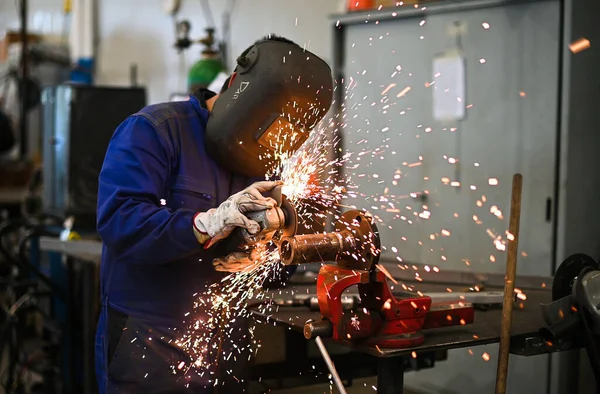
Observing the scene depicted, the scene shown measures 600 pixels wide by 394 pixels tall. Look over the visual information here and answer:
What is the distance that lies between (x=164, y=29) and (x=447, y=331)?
4290mm

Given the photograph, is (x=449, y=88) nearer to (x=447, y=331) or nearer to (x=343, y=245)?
(x=447, y=331)

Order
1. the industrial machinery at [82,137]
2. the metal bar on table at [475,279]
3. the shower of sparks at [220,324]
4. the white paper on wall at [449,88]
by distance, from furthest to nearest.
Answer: the industrial machinery at [82,137] < the white paper on wall at [449,88] < the metal bar on table at [475,279] < the shower of sparks at [220,324]

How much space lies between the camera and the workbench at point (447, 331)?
1.74 metres

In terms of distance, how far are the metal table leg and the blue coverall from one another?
0.48 meters

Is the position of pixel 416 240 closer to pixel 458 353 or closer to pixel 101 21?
pixel 458 353

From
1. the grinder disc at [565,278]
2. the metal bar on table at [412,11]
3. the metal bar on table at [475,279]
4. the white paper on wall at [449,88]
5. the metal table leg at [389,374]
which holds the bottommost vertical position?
the metal table leg at [389,374]

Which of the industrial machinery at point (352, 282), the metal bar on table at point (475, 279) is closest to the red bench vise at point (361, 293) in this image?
the industrial machinery at point (352, 282)

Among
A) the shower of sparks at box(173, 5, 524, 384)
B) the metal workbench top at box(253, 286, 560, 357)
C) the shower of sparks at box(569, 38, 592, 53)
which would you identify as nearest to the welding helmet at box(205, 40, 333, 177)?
the metal workbench top at box(253, 286, 560, 357)

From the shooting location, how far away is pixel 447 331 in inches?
74.3

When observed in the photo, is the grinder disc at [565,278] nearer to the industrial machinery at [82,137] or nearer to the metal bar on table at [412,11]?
the metal bar on table at [412,11]

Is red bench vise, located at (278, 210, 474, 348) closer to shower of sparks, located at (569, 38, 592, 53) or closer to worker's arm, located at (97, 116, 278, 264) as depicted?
worker's arm, located at (97, 116, 278, 264)

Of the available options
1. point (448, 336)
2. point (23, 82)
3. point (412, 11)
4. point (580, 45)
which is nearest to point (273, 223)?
point (448, 336)

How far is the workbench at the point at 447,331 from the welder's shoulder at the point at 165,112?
0.60 m

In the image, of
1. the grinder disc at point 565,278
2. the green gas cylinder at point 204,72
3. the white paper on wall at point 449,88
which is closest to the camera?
the grinder disc at point 565,278
